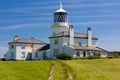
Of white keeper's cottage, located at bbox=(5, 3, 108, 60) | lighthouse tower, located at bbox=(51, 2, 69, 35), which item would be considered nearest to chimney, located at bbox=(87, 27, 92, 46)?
white keeper's cottage, located at bbox=(5, 3, 108, 60)

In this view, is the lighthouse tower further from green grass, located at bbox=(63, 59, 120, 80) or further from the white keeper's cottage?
green grass, located at bbox=(63, 59, 120, 80)

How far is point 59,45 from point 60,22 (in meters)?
8.05

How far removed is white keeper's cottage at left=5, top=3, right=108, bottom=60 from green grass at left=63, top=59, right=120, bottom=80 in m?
31.8

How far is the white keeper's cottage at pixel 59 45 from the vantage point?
96438 millimetres

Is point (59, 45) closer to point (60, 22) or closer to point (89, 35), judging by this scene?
point (60, 22)

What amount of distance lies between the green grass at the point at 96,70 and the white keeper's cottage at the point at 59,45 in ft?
104

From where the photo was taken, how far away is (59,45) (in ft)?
322

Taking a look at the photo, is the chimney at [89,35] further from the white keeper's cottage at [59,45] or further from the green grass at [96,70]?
the green grass at [96,70]

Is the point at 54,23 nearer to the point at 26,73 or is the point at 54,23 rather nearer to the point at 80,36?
the point at 80,36

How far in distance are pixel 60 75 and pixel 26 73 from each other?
3.85 metres

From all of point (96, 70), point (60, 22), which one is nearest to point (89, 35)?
point (60, 22)

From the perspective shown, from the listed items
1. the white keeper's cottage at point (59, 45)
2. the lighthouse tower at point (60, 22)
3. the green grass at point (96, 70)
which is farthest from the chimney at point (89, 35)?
the green grass at point (96, 70)

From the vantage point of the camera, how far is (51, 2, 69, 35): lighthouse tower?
338 ft

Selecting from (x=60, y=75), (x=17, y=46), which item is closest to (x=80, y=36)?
(x=17, y=46)
